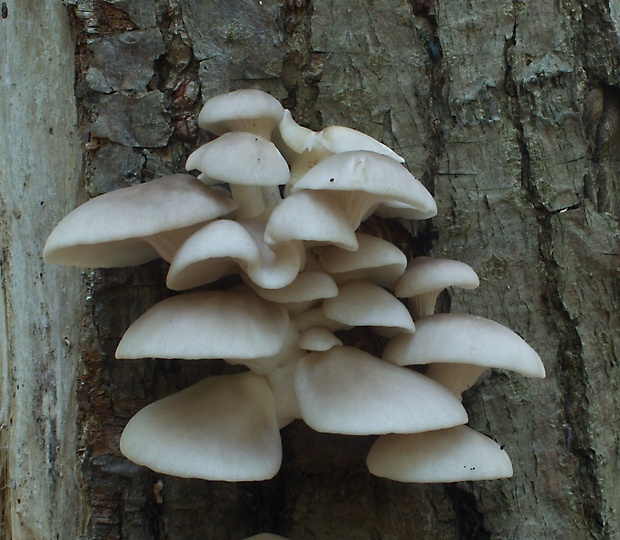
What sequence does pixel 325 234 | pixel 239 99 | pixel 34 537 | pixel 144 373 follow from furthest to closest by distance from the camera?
pixel 34 537
pixel 144 373
pixel 239 99
pixel 325 234

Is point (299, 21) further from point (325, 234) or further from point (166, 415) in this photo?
point (166, 415)

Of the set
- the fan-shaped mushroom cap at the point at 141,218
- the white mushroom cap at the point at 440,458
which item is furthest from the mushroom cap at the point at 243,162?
the white mushroom cap at the point at 440,458

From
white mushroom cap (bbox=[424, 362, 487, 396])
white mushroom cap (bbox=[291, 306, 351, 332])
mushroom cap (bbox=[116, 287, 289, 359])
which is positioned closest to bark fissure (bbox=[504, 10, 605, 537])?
white mushroom cap (bbox=[424, 362, 487, 396])

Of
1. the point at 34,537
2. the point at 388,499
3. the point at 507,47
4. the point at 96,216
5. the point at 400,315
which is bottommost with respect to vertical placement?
the point at 34,537

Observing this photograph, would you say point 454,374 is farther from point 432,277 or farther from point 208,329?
point 208,329

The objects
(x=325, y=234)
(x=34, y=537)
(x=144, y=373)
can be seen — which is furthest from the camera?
(x=34, y=537)

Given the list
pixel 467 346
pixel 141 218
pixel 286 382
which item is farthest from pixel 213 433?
pixel 467 346

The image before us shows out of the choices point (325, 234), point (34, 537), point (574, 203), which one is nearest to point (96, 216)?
point (325, 234)
